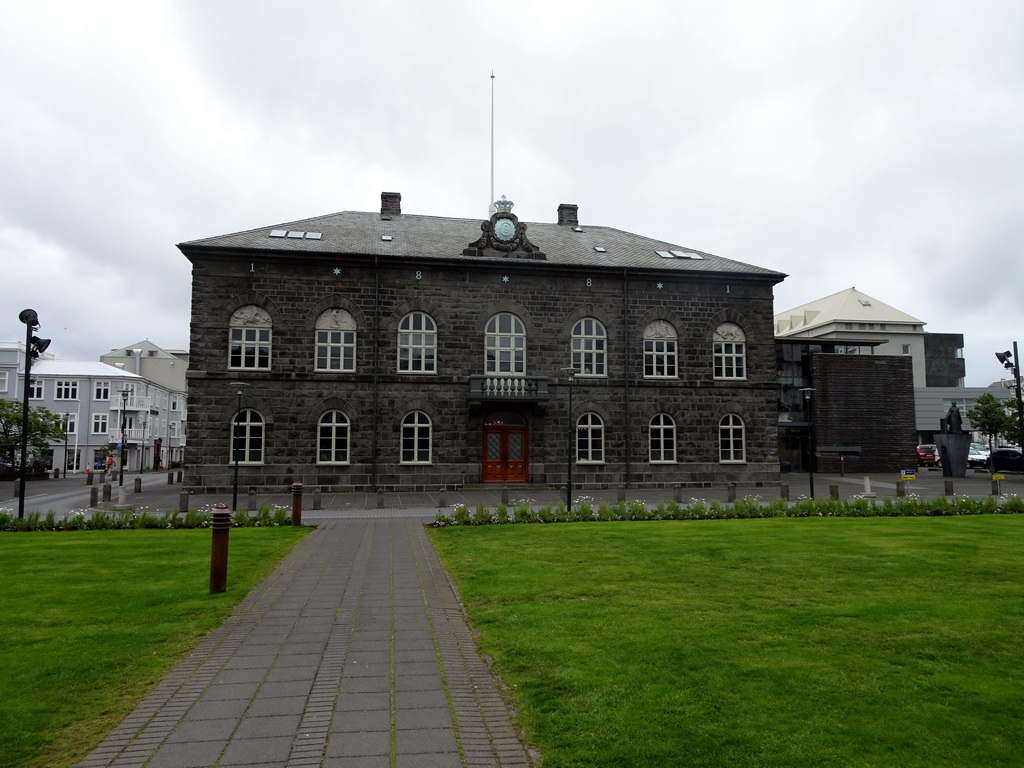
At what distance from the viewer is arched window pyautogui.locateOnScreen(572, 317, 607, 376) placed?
103 feet

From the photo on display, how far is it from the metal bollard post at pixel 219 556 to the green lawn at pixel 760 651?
331 centimetres

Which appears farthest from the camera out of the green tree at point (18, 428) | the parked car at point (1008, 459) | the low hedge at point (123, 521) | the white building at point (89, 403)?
the white building at point (89, 403)

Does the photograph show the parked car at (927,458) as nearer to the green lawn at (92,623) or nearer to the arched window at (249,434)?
the arched window at (249,434)

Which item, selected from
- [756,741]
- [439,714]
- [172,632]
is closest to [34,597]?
[172,632]

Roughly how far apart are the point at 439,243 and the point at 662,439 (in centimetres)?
1301

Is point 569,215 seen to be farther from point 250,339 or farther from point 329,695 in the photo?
point 329,695

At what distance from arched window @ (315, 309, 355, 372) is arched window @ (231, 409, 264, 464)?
328 cm

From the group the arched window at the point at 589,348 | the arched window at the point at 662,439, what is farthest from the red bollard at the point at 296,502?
the arched window at the point at 662,439

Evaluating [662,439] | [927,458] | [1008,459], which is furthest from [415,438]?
[927,458]

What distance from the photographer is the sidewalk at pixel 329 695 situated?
4664mm

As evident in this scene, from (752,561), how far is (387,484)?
19.6 m

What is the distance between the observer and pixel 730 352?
32.8m

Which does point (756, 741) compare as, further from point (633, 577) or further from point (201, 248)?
point (201, 248)

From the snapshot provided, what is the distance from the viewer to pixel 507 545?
556 inches
